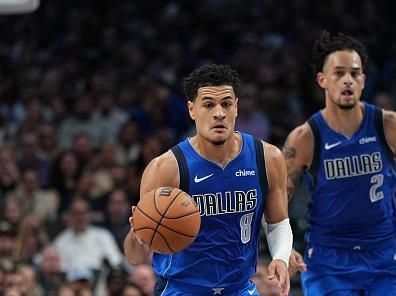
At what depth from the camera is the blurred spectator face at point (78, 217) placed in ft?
33.9

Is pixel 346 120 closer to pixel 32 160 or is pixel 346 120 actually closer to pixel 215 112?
pixel 215 112

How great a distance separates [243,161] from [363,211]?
119cm

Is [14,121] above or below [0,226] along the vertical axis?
above

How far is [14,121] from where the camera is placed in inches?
527

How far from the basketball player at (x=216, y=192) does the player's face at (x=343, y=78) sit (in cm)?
98

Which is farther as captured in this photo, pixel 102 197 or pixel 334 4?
pixel 334 4

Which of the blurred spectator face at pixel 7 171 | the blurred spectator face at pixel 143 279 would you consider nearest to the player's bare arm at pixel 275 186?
the blurred spectator face at pixel 143 279

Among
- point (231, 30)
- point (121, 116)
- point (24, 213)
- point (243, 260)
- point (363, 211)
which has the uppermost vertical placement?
point (231, 30)

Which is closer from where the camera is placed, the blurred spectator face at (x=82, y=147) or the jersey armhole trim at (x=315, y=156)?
the jersey armhole trim at (x=315, y=156)

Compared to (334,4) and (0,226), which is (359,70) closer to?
(0,226)

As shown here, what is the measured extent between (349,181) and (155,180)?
1.57 meters

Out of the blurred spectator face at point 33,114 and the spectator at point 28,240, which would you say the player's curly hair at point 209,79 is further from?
the blurred spectator face at point 33,114

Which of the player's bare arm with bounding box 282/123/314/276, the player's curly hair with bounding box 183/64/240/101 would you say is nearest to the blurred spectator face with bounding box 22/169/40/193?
the player's bare arm with bounding box 282/123/314/276

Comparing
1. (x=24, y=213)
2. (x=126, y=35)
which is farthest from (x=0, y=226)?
(x=126, y=35)
